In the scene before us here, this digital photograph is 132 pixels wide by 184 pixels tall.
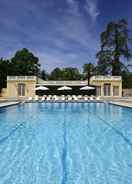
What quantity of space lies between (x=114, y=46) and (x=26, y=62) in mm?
16537

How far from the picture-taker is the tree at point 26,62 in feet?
143

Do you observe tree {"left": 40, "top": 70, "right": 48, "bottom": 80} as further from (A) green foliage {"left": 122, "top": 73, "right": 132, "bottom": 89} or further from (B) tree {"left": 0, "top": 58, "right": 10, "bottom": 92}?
(A) green foliage {"left": 122, "top": 73, "right": 132, "bottom": 89}

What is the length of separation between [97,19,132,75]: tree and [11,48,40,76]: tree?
44.6 ft

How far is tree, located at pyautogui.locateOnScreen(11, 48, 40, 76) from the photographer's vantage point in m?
43.4

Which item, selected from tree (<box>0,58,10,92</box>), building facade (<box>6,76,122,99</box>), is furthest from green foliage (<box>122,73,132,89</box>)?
tree (<box>0,58,10,92</box>)

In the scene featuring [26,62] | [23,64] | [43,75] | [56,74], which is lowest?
[43,75]

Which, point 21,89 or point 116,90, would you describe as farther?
point 116,90

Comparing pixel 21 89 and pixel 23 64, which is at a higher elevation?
pixel 23 64

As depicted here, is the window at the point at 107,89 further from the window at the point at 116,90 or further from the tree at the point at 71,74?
the tree at the point at 71,74

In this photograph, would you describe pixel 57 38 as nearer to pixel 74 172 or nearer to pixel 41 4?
pixel 41 4

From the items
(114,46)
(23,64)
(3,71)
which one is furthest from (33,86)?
(114,46)

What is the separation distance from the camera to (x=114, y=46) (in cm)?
3928

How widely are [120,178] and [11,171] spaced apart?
6.39 feet

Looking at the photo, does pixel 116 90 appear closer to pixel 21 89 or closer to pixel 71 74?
pixel 21 89
